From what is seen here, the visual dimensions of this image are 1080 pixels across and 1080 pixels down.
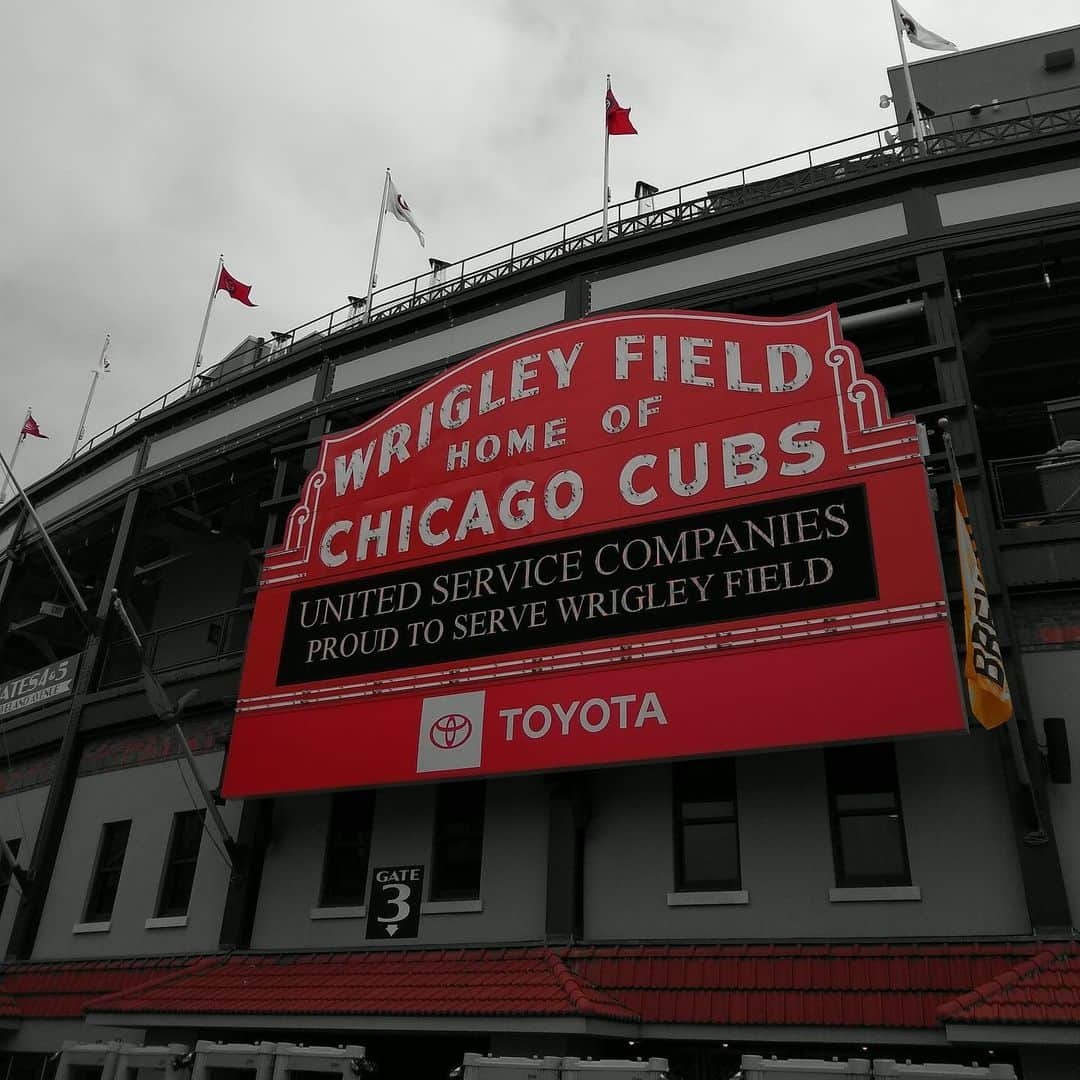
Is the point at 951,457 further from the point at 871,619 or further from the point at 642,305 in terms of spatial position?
the point at 642,305

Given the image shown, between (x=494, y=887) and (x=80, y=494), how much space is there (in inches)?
653

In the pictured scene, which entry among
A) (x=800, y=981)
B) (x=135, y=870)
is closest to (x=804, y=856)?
(x=800, y=981)

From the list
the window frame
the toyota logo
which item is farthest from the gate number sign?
the window frame

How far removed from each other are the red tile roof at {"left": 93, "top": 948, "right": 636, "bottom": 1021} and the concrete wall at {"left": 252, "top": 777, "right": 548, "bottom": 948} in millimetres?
426

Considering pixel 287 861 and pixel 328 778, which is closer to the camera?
pixel 328 778

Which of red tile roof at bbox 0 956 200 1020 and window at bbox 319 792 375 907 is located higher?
window at bbox 319 792 375 907

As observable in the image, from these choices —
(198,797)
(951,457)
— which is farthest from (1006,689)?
(198,797)

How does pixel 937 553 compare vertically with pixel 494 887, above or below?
above

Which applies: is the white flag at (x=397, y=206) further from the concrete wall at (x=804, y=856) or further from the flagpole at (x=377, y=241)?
the concrete wall at (x=804, y=856)

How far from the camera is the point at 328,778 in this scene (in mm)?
15195

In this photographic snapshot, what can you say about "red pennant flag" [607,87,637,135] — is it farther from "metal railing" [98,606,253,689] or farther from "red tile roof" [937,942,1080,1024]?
"red tile roof" [937,942,1080,1024]

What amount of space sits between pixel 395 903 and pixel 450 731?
273 centimetres

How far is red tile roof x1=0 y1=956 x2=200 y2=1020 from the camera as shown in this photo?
54.5ft

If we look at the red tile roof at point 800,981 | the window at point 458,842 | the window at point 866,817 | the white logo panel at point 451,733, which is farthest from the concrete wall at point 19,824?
the window at point 866,817
